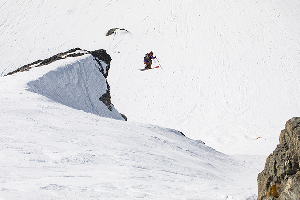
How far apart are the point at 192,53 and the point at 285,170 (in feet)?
80.4

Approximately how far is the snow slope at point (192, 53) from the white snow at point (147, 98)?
0.35 ft

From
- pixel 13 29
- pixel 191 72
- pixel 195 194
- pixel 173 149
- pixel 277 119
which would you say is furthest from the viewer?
pixel 13 29

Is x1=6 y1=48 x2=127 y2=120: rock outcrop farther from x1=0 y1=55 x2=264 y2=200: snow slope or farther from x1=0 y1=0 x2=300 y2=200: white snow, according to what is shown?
x1=0 y1=55 x2=264 y2=200: snow slope

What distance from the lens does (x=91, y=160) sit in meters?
5.18

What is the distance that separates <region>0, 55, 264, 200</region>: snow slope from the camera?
4109 mm

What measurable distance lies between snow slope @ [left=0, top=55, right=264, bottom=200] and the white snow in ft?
0.09

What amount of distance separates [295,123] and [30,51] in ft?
96.2

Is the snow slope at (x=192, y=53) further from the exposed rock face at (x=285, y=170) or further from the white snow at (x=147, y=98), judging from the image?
the exposed rock face at (x=285, y=170)

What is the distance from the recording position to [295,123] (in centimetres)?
351

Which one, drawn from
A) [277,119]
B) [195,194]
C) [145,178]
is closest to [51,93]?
[145,178]

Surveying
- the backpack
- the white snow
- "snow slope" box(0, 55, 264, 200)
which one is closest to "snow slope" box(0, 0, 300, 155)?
the white snow

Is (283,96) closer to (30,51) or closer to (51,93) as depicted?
(51,93)

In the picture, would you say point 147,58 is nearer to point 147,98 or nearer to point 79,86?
point 147,98

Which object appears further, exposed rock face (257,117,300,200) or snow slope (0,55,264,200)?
snow slope (0,55,264,200)
